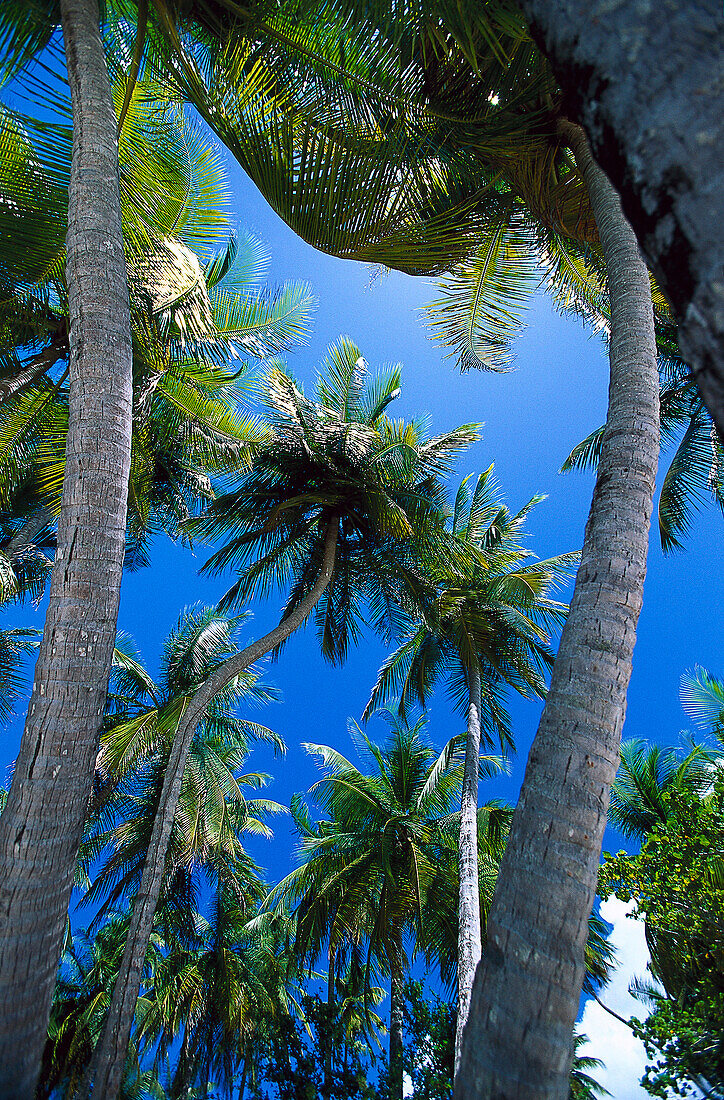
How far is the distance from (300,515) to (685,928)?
8.83m

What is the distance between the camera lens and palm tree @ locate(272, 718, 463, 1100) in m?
12.9

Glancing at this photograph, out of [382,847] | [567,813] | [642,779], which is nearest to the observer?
[567,813]

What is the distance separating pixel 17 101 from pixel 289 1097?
1382cm

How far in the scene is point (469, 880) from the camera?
9.85 meters

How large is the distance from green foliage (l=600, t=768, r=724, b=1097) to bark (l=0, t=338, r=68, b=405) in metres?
9.48

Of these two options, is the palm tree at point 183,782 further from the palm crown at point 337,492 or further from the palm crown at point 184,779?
the palm crown at point 337,492

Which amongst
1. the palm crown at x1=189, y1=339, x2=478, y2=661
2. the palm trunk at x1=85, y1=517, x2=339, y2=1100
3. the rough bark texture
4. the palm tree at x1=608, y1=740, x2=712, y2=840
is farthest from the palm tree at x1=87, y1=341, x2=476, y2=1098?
the rough bark texture

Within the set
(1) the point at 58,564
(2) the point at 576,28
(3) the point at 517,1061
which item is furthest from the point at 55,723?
(2) the point at 576,28

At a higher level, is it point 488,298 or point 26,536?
point 26,536

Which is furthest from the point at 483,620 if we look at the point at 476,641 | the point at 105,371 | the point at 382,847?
the point at 105,371

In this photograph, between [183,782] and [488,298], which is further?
[183,782]

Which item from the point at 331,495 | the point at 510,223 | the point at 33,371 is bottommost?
the point at 510,223

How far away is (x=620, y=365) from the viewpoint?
386 centimetres

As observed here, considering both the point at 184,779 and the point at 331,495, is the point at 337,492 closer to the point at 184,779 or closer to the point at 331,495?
the point at 331,495
